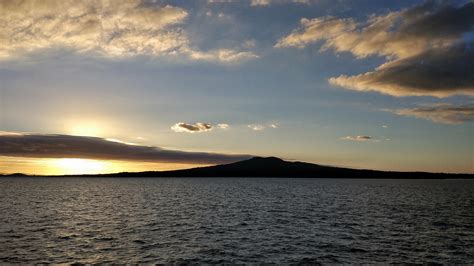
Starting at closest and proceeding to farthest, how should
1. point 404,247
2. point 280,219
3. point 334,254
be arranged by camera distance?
1. point 334,254
2. point 404,247
3. point 280,219

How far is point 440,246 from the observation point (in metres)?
43.9

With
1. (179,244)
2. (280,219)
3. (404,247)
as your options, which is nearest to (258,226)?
(280,219)

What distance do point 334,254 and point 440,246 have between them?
47.0 ft

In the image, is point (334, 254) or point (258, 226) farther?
point (258, 226)

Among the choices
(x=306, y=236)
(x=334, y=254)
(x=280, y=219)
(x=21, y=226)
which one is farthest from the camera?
(x=280, y=219)

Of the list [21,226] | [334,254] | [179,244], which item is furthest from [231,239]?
[21,226]

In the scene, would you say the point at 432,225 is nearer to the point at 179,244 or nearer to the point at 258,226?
the point at 258,226

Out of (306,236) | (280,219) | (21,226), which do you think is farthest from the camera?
(280,219)

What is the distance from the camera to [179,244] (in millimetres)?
43625

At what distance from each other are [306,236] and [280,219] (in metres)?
17.5

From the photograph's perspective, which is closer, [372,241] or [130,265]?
[130,265]

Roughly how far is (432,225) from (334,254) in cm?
3152

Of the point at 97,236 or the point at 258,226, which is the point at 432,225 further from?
the point at 97,236

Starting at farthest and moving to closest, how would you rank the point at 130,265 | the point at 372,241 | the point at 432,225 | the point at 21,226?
the point at 432,225 → the point at 21,226 → the point at 372,241 → the point at 130,265
